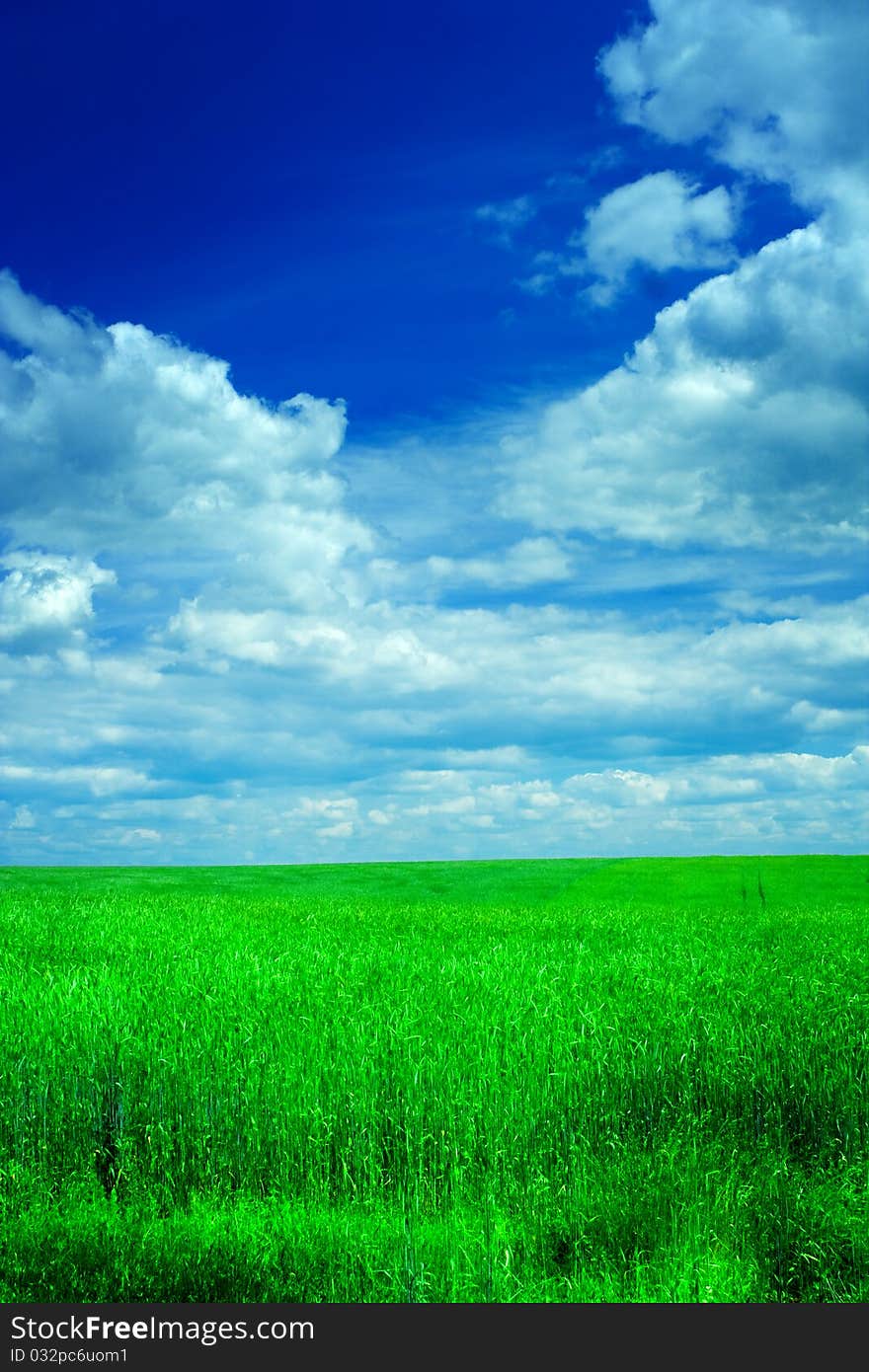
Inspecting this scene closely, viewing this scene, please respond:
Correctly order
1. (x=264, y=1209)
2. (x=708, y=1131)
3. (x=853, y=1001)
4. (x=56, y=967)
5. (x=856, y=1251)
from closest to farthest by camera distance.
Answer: (x=856, y=1251), (x=264, y=1209), (x=708, y=1131), (x=853, y=1001), (x=56, y=967)

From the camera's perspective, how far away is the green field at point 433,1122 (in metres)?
6.39

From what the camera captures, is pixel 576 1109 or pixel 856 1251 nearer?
pixel 856 1251

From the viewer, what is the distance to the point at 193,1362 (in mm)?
5117

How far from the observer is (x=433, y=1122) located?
28.5 feet

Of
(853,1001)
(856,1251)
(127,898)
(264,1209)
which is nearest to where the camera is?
(856,1251)

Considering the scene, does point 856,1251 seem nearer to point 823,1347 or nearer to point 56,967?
point 823,1347

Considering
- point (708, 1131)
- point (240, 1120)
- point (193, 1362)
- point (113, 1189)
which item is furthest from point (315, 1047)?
point (193, 1362)

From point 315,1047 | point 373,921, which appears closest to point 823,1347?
point 315,1047

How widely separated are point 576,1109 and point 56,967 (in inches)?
375

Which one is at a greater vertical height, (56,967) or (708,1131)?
(56,967)

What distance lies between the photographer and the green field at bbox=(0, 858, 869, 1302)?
639 cm

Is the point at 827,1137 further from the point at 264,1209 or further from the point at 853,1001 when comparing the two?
the point at 264,1209

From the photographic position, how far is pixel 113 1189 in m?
7.72

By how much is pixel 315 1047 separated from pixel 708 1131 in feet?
13.6
